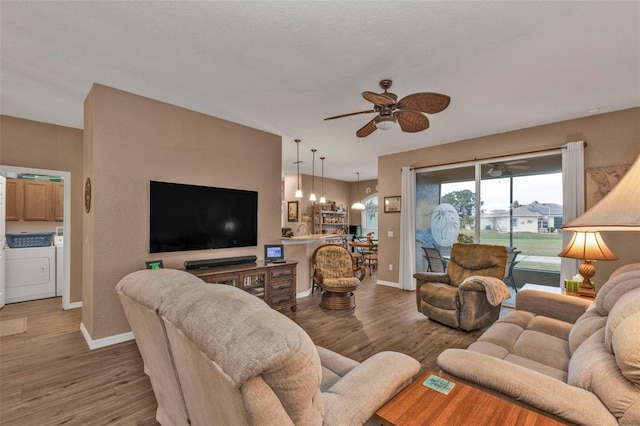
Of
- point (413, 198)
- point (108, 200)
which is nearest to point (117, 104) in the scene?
point (108, 200)

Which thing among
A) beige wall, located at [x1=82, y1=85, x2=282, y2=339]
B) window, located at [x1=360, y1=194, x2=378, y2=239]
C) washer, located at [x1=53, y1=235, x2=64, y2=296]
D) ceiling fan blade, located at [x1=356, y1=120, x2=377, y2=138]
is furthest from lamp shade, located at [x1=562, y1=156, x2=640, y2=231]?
window, located at [x1=360, y1=194, x2=378, y2=239]

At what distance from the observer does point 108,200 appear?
3078 mm

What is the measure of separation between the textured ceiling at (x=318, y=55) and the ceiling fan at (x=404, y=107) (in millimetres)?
360

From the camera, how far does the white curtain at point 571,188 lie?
379 centimetres

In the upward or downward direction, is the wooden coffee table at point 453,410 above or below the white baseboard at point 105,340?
above

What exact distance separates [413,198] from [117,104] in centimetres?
476

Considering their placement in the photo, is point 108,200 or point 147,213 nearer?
point 108,200

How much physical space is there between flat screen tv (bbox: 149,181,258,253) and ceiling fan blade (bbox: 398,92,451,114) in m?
2.59

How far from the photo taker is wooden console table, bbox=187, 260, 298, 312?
3.46 metres

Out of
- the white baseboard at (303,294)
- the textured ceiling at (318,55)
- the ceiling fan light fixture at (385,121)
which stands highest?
the textured ceiling at (318,55)

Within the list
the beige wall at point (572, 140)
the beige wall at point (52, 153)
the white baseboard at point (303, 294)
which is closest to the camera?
the beige wall at point (572, 140)

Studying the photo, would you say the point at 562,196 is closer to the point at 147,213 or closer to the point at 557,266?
the point at 557,266

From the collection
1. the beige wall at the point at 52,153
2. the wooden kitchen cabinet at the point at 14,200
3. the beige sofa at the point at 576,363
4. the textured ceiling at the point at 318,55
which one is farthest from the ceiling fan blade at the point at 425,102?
the wooden kitchen cabinet at the point at 14,200

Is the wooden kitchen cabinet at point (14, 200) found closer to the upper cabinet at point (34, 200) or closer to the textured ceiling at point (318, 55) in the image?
the upper cabinet at point (34, 200)
